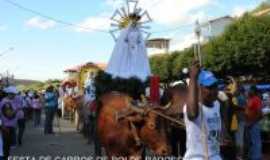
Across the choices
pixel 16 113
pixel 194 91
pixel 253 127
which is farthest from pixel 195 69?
pixel 16 113

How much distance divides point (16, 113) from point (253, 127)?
5285 millimetres

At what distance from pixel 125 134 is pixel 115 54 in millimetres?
5396

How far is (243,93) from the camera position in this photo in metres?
15.6

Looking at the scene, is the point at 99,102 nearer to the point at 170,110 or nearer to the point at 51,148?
the point at 170,110

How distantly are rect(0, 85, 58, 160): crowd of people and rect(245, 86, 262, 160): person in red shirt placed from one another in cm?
510

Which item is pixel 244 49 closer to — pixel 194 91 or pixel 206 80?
pixel 206 80

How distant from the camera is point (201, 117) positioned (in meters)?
5.58

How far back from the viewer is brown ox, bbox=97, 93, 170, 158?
8484 mm

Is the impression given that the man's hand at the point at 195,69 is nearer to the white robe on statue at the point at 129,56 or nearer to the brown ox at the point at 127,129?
the brown ox at the point at 127,129

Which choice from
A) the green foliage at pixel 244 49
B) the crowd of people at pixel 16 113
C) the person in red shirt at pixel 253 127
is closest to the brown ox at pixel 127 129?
the crowd of people at pixel 16 113

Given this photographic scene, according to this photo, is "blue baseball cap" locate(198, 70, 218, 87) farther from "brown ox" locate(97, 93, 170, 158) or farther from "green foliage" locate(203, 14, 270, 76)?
"green foliage" locate(203, 14, 270, 76)

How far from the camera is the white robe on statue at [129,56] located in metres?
14.0

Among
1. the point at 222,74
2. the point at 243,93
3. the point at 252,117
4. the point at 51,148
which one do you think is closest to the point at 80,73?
the point at 222,74

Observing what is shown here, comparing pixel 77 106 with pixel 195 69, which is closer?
pixel 195 69
